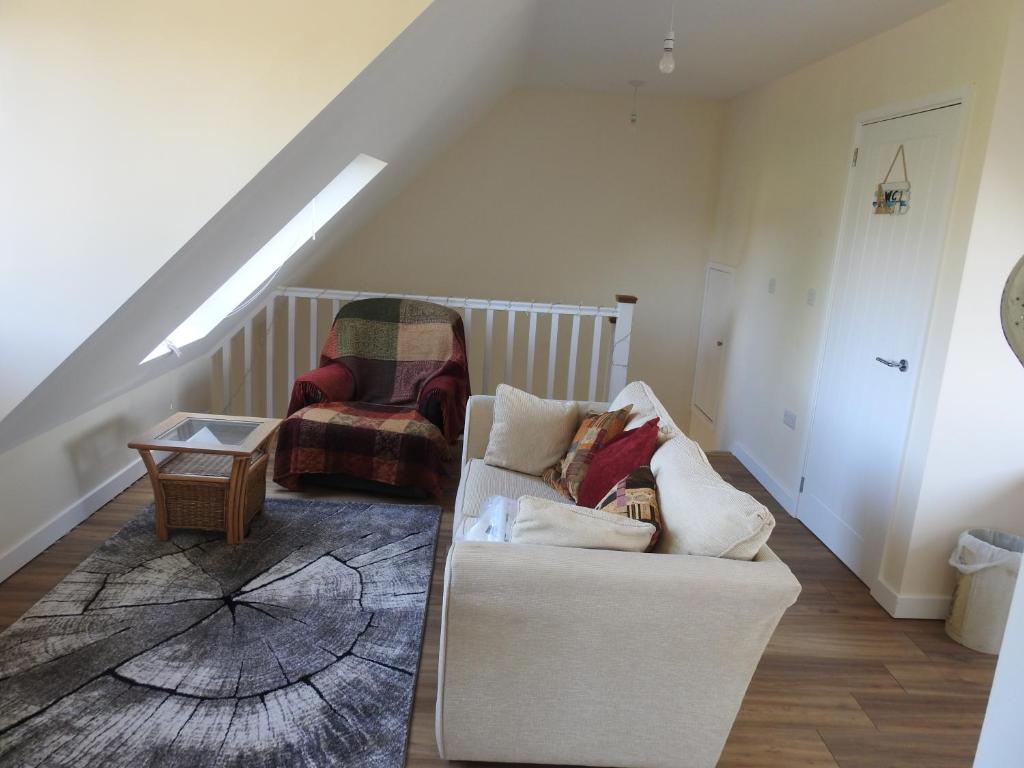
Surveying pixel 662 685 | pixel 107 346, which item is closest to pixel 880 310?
pixel 662 685

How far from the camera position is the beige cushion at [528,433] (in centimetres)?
329

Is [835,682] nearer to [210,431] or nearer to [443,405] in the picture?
[443,405]

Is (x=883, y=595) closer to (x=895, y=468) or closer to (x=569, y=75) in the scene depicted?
(x=895, y=468)

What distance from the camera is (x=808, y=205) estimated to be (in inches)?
168

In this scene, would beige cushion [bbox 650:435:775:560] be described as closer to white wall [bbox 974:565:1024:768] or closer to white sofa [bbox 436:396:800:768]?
white sofa [bbox 436:396:800:768]

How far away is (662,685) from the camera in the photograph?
1990 mm

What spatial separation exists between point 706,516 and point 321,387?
2541mm

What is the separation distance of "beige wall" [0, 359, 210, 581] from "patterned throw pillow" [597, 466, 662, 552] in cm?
220

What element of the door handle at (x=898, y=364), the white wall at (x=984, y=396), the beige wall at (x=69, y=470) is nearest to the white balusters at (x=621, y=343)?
the door handle at (x=898, y=364)

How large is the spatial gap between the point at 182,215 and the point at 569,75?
361cm

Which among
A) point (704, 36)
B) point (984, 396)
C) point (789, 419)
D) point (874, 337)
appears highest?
point (704, 36)

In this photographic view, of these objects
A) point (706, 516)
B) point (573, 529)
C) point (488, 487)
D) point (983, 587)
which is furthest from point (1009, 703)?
point (488, 487)

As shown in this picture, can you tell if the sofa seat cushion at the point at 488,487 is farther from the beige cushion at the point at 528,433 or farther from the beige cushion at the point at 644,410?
the beige cushion at the point at 644,410

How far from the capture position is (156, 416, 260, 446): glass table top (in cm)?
331
